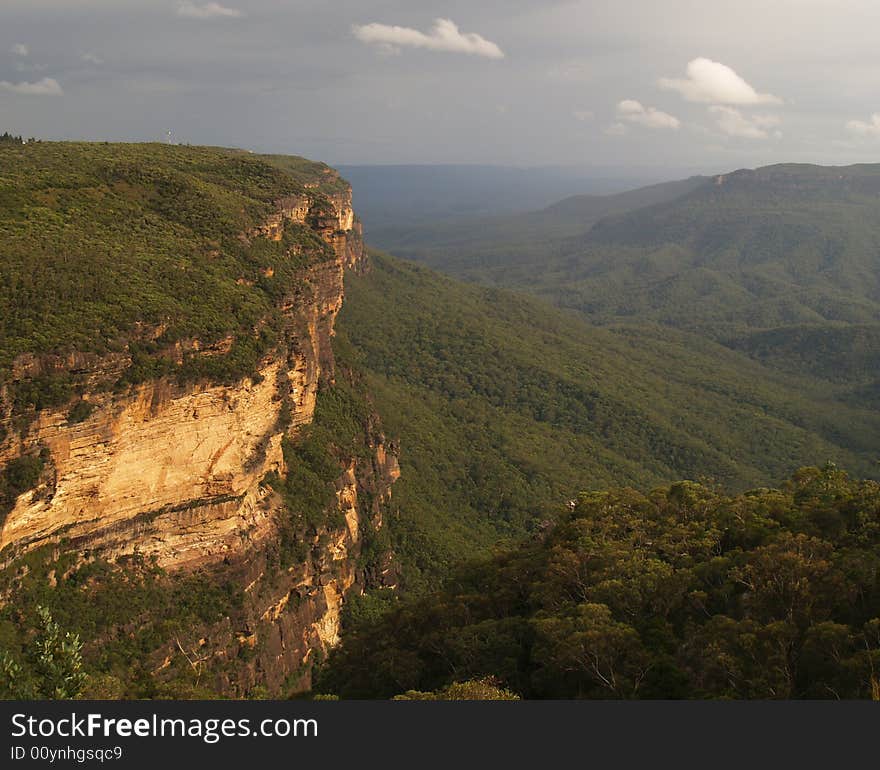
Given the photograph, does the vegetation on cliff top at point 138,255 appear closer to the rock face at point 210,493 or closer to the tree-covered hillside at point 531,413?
the rock face at point 210,493

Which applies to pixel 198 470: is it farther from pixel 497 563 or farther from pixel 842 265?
pixel 842 265

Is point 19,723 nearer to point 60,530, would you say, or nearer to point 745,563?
point 60,530

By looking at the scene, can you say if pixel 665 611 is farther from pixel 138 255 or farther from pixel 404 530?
pixel 404 530

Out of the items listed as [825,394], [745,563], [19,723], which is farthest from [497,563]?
[825,394]

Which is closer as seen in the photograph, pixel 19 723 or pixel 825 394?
pixel 19 723

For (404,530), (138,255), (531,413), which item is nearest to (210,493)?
(138,255)

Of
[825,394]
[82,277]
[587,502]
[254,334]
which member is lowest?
[825,394]

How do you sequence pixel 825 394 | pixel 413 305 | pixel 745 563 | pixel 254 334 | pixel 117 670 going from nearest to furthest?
pixel 745 563, pixel 117 670, pixel 254 334, pixel 413 305, pixel 825 394

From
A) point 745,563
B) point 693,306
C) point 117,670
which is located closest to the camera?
point 745,563

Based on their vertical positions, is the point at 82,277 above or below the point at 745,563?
above
